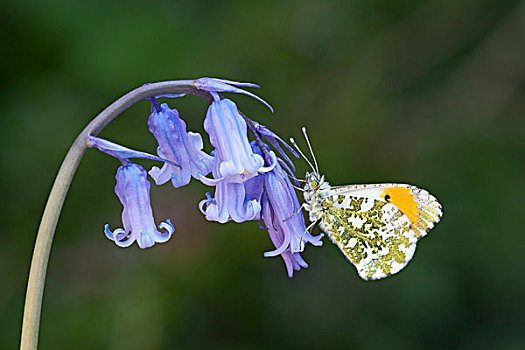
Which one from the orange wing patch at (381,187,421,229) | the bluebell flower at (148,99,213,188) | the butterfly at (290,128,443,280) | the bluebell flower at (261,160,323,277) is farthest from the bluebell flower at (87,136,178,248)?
the orange wing patch at (381,187,421,229)

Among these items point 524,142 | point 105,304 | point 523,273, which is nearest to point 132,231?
point 105,304

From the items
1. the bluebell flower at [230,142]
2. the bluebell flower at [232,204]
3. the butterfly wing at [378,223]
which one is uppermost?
→ the bluebell flower at [230,142]

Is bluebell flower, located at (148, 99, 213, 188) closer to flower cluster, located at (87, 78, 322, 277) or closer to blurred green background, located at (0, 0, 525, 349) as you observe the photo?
flower cluster, located at (87, 78, 322, 277)

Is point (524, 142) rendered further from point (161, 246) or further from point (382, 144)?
point (161, 246)

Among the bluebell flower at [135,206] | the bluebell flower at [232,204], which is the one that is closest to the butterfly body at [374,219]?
the bluebell flower at [232,204]

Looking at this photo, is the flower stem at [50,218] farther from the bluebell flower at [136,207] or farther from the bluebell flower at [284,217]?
the bluebell flower at [284,217]
